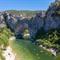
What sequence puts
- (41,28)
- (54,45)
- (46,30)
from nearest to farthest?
1. (54,45)
2. (46,30)
3. (41,28)

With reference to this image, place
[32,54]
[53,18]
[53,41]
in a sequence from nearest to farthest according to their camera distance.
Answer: [32,54]
[53,41]
[53,18]

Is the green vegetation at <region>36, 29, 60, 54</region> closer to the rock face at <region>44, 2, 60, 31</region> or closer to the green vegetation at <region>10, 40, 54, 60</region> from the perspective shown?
the rock face at <region>44, 2, 60, 31</region>

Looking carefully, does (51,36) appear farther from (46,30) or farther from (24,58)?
(24,58)

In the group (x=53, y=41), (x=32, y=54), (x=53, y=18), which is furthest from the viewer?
(x=53, y=18)

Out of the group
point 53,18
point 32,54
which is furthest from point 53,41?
point 32,54

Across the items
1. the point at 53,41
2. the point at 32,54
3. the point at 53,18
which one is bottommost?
the point at 53,41

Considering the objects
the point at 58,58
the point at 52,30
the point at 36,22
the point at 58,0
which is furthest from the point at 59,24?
the point at 58,58

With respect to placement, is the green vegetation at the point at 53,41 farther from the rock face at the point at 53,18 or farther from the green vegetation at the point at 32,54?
the green vegetation at the point at 32,54

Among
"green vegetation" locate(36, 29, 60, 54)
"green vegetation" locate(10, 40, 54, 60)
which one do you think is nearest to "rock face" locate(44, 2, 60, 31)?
"green vegetation" locate(36, 29, 60, 54)

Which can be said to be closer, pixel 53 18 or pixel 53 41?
pixel 53 41

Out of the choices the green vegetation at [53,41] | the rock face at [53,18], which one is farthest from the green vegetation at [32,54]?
the rock face at [53,18]

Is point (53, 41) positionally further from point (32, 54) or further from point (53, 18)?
point (32, 54)
